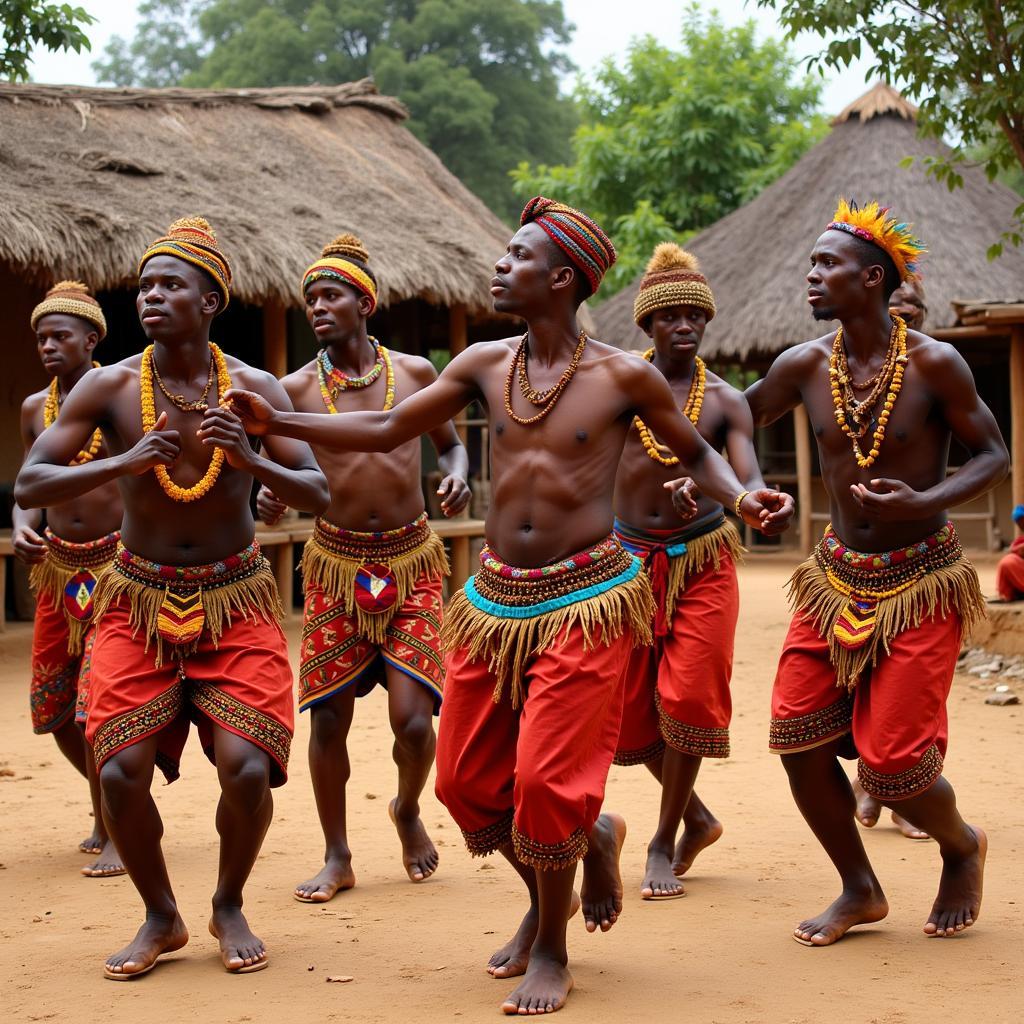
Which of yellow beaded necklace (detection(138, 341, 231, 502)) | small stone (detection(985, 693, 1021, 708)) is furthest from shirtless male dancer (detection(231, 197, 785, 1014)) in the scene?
small stone (detection(985, 693, 1021, 708))

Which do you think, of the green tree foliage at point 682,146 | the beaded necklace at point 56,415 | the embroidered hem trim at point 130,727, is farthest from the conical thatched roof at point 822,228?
the embroidered hem trim at point 130,727

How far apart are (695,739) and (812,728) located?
752 millimetres

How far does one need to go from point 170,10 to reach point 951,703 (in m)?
45.8

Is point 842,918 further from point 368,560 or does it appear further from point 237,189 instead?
point 237,189

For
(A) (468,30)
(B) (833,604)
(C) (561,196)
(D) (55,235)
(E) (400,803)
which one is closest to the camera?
(B) (833,604)

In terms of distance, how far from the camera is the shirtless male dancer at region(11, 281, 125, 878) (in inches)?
233

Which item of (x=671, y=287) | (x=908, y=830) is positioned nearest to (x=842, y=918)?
(x=908, y=830)

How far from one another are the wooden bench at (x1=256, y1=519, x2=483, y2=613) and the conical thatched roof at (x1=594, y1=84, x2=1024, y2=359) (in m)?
6.24

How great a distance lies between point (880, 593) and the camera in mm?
4633

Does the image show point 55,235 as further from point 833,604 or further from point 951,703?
point 833,604

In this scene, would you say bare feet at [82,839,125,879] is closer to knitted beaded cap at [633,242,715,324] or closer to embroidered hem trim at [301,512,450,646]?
embroidered hem trim at [301,512,450,646]

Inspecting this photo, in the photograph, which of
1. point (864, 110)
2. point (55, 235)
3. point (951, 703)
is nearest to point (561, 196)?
point (864, 110)

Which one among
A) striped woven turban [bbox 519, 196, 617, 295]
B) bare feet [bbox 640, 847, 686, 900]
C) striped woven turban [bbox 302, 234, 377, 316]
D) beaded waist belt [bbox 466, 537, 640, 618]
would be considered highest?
striped woven turban [bbox 302, 234, 377, 316]

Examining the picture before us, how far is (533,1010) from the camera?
12.8ft
